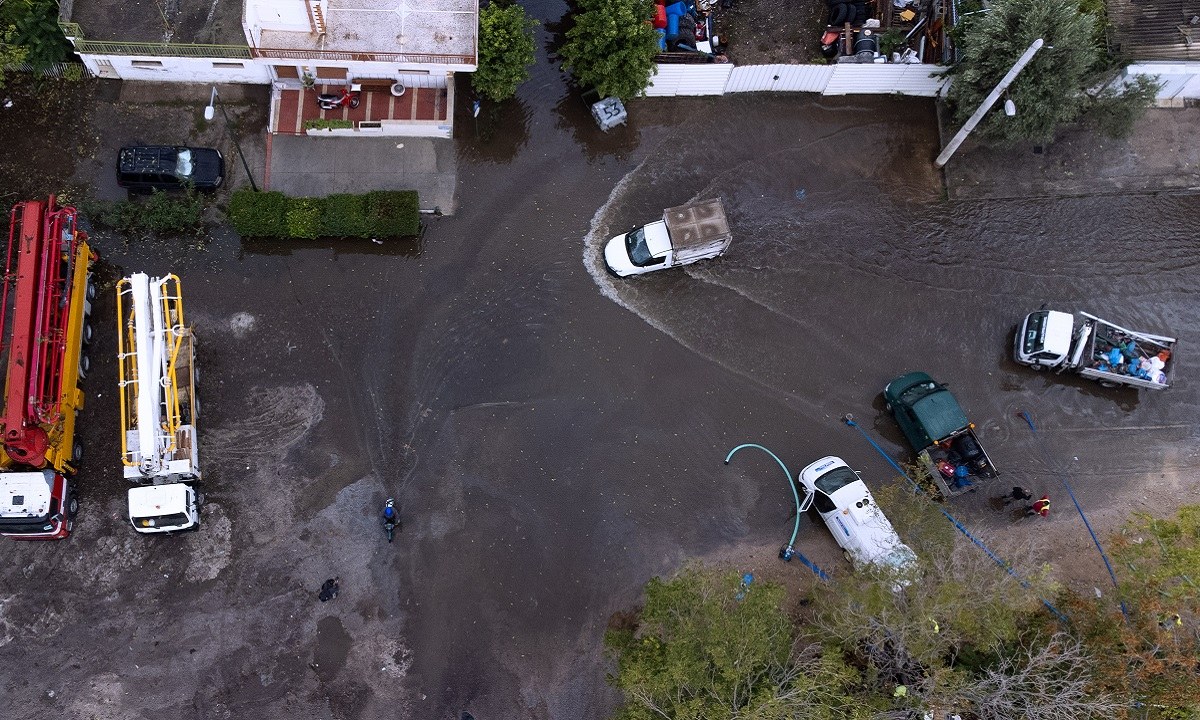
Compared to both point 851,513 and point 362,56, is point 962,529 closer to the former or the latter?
point 851,513

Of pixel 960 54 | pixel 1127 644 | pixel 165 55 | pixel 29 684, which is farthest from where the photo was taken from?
pixel 960 54

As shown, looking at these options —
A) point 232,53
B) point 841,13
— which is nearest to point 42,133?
point 232,53

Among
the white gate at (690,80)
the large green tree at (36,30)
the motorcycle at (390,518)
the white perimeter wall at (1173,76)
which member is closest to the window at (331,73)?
the large green tree at (36,30)

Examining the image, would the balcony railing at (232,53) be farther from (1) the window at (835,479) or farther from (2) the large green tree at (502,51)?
(1) the window at (835,479)

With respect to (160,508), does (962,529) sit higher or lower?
lower

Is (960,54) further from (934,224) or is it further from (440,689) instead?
(440,689)

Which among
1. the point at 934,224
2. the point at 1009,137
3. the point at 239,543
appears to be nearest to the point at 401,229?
the point at 239,543
